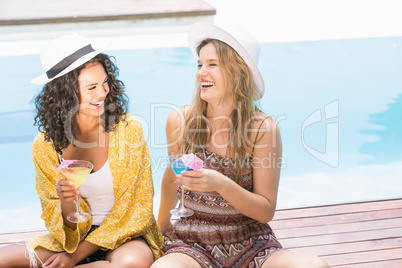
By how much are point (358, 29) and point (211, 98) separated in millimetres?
11947

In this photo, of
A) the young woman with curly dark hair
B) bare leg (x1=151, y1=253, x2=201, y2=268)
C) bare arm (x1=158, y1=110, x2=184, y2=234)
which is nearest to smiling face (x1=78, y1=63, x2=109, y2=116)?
the young woman with curly dark hair

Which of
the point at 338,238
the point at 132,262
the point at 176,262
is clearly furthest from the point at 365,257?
the point at 132,262

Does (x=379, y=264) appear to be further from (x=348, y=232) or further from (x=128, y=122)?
(x=128, y=122)

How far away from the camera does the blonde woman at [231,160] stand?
280 centimetres

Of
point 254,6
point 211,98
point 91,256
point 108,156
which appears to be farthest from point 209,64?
point 254,6

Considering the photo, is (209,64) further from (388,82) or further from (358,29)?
(358,29)

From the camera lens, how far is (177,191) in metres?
3.07

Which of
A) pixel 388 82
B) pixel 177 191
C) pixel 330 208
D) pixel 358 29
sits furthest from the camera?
pixel 358 29

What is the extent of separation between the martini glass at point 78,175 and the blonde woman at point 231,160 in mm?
500

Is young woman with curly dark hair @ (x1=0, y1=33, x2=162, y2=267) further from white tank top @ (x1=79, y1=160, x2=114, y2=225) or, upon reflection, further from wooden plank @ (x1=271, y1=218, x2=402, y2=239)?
wooden plank @ (x1=271, y1=218, x2=402, y2=239)

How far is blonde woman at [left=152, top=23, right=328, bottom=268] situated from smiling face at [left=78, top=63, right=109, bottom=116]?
1.74 ft

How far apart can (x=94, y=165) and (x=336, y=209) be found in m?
2.11

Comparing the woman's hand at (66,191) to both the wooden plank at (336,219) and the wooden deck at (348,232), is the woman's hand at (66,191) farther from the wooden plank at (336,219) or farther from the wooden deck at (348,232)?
the wooden plank at (336,219)

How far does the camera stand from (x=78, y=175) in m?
2.69
